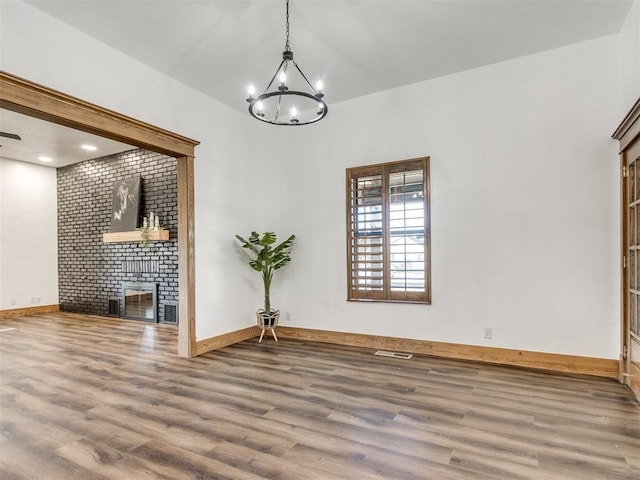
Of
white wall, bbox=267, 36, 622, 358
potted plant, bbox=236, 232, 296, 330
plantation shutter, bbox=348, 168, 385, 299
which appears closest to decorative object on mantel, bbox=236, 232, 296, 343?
potted plant, bbox=236, 232, 296, 330

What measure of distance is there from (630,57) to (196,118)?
4.61 m

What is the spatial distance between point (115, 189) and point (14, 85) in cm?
457

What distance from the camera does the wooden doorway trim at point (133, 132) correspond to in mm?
2922

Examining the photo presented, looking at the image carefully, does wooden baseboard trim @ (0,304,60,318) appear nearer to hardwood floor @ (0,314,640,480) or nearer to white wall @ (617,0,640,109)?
hardwood floor @ (0,314,640,480)

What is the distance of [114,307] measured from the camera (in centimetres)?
717

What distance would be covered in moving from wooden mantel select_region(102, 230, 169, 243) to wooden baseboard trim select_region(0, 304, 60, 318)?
2370mm

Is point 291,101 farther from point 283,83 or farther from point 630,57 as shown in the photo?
point 630,57

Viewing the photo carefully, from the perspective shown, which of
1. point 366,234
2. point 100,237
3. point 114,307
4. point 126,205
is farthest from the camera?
point 100,237

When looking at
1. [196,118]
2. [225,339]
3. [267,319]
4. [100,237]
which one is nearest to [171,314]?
[225,339]

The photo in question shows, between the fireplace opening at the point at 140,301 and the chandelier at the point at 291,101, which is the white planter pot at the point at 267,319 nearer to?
the fireplace opening at the point at 140,301

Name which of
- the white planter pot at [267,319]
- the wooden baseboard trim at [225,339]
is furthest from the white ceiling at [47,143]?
the white planter pot at [267,319]

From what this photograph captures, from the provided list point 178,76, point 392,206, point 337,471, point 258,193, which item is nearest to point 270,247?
point 258,193

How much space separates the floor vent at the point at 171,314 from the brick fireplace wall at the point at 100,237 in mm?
74

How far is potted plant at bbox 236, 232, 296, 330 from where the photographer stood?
505 cm
